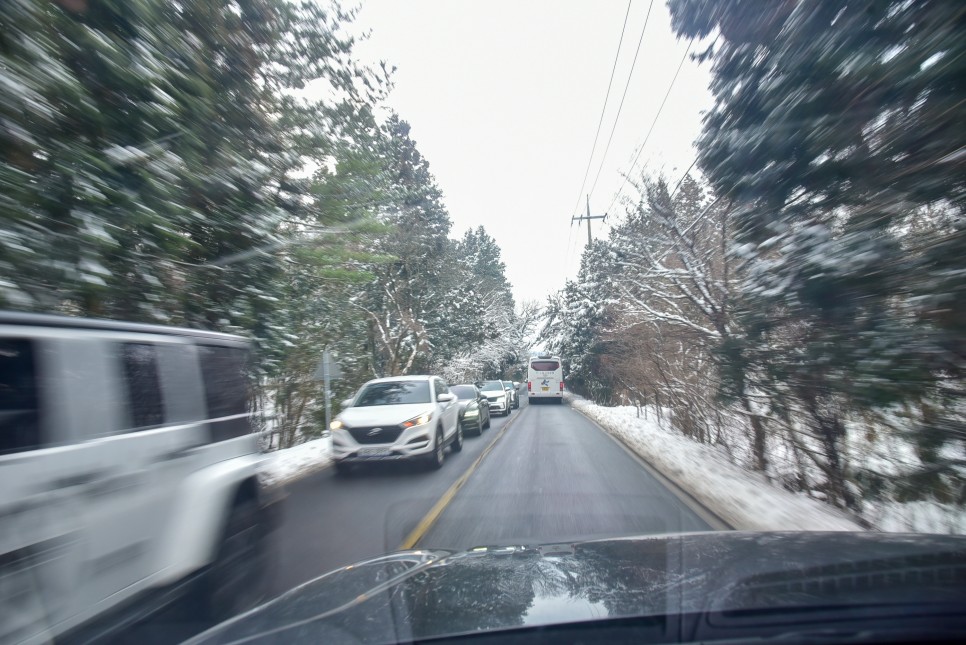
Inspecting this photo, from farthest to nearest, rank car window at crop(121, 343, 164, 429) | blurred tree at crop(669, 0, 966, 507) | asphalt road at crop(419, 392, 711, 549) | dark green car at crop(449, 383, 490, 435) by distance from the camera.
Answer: dark green car at crop(449, 383, 490, 435) < asphalt road at crop(419, 392, 711, 549) < car window at crop(121, 343, 164, 429) < blurred tree at crop(669, 0, 966, 507)

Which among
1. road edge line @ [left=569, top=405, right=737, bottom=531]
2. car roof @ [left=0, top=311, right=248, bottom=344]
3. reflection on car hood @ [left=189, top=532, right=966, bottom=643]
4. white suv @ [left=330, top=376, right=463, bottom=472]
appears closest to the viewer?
reflection on car hood @ [left=189, top=532, right=966, bottom=643]

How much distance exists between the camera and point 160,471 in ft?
13.8

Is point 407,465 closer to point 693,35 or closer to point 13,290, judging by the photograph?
point 13,290

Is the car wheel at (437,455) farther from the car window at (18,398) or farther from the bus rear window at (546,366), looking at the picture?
the bus rear window at (546,366)

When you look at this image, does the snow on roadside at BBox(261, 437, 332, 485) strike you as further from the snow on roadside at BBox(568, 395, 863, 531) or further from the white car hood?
the snow on roadside at BBox(568, 395, 863, 531)

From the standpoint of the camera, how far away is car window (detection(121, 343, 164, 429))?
3982 mm

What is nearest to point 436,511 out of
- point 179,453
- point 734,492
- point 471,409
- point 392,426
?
point 392,426

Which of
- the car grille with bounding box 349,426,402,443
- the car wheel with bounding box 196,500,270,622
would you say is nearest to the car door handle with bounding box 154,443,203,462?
the car wheel with bounding box 196,500,270,622

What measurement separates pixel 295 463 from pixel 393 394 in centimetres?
209

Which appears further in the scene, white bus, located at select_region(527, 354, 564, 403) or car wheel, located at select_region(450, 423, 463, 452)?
white bus, located at select_region(527, 354, 564, 403)

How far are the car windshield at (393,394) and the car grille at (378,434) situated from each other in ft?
2.98

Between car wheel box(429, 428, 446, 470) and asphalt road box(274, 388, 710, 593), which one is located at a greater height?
car wheel box(429, 428, 446, 470)

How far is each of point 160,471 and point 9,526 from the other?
3.95 feet

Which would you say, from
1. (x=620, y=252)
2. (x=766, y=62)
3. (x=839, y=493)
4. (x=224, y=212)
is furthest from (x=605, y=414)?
(x=766, y=62)
